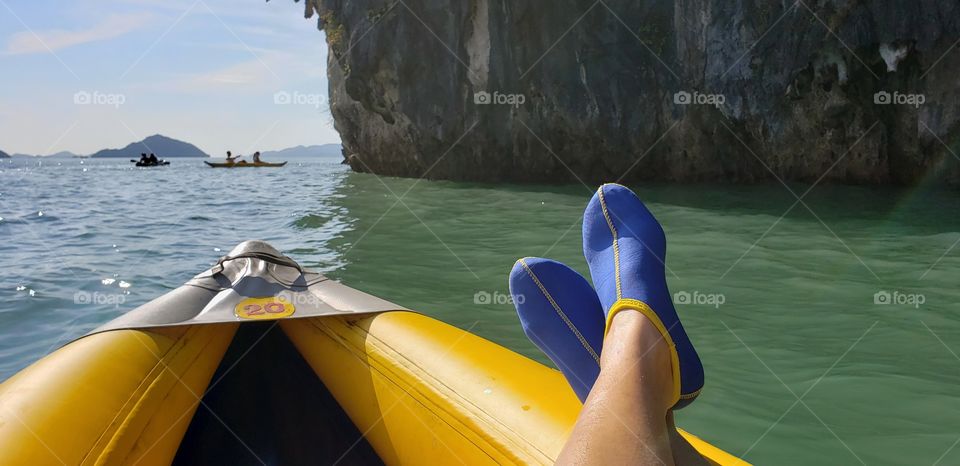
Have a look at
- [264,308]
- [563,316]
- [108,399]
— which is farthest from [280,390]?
[563,316]

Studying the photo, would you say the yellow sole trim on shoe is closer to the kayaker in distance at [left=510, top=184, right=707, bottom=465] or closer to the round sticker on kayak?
the kayaker in distance at [left=510, top=184, right=707, bottom=465]

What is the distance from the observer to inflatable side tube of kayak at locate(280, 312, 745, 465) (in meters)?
1.62

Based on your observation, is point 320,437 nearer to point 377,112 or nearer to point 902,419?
point 902,419

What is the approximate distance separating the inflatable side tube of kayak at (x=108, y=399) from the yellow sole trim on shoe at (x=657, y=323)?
1417 mm

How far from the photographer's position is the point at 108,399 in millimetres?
1831

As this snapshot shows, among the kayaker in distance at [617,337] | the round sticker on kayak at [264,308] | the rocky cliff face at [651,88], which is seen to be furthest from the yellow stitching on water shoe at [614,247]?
the rocky cliff face at [651,88]

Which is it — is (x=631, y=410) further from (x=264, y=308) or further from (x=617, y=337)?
(x=264, y=308)

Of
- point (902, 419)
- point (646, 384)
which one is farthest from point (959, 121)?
point (646, 384)

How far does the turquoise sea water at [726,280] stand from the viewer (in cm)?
279

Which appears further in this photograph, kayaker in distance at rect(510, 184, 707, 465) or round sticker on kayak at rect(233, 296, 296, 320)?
round sticker on kayak at rect(233, 296, 296, 320)

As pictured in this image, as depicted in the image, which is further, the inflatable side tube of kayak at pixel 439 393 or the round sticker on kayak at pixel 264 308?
the round sticker on kayak at pixel 264 308

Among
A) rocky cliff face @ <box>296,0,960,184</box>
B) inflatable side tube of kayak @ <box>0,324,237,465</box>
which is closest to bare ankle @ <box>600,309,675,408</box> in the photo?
inflatable side tube of kayak @ <box>0,324,237,465</box>

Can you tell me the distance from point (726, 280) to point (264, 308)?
12.5 feet

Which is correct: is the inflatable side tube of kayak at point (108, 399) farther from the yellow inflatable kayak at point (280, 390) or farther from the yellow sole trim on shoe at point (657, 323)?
the yellow sole trim on shoe at point (657, 323)
